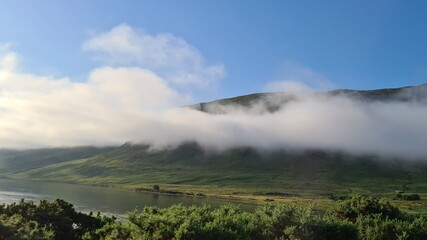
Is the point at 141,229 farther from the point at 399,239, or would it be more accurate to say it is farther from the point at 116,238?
the point at 399,239

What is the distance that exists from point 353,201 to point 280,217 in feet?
123

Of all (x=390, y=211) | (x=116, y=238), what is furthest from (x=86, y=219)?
(x=390, y=211)

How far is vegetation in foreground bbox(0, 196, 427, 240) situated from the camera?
52031mm

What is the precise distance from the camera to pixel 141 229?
55.0 m

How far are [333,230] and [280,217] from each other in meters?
9.82

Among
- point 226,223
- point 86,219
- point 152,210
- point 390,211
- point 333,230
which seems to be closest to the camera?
point 226,223

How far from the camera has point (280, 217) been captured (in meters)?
59.2

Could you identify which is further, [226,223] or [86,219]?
[86,219]

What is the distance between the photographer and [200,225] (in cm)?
5047

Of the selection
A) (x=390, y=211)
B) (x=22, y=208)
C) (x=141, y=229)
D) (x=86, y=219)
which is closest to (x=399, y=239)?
(x=390, y=211)

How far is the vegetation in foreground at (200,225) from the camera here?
5203 cm

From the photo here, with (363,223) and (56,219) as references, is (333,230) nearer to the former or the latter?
(363,223)

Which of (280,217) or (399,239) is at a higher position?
(280,217)

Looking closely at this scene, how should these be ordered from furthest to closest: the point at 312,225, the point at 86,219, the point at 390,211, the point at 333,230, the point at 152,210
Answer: the point at 390,211, the point at 86,219, the point at 152,210, the point at 333,230, the point at 312,225
